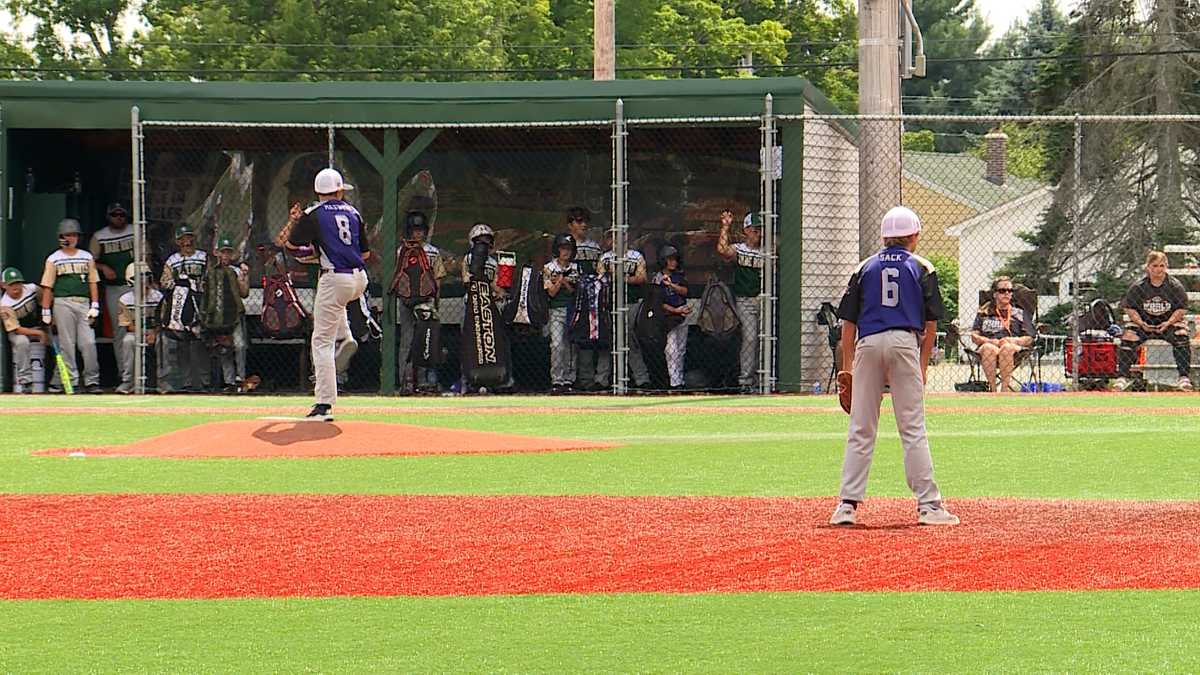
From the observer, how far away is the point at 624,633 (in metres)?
6.51

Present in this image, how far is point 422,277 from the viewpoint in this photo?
2202 centimetres

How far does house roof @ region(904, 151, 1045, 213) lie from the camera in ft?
196

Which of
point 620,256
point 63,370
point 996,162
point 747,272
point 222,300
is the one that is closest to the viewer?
point 620,256

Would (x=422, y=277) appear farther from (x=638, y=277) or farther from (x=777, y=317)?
(x=777, y=317)

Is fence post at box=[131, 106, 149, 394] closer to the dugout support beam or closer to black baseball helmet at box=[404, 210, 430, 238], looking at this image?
the dugout support beam

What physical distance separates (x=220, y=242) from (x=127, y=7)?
39305mm

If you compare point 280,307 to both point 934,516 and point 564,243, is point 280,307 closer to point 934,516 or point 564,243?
point 564,243

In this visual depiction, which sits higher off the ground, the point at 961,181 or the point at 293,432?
the point at 961,181

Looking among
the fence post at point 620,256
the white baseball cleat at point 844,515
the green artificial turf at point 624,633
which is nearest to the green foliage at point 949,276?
the fence post at point 620,256

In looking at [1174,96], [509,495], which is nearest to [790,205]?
[509,495]

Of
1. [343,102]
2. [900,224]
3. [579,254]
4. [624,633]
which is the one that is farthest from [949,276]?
[624,633]

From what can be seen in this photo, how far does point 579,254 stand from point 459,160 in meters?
2.44

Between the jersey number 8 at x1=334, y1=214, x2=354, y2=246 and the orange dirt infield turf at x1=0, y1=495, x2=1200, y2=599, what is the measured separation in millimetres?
3662

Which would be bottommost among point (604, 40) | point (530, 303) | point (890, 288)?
point (530, 303)
